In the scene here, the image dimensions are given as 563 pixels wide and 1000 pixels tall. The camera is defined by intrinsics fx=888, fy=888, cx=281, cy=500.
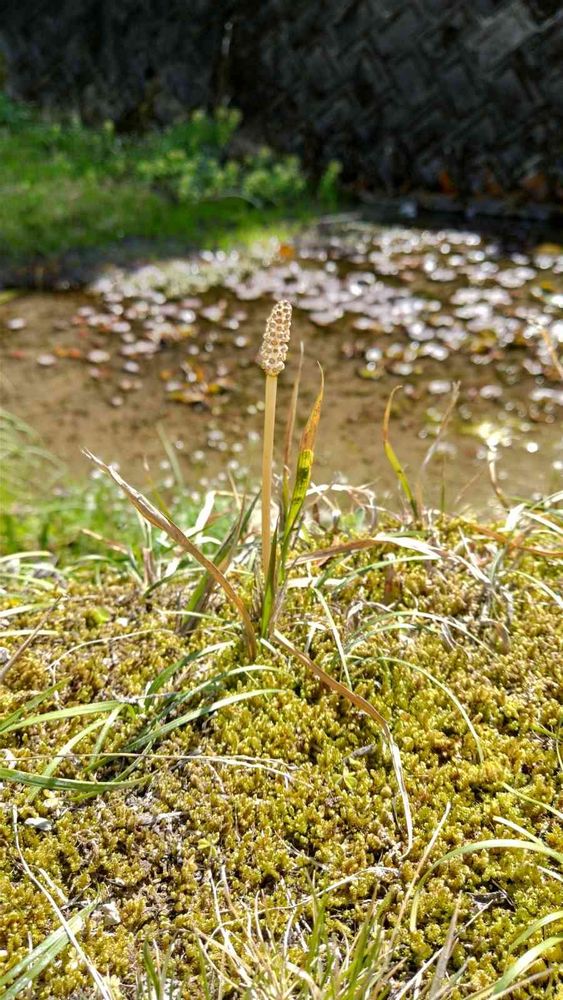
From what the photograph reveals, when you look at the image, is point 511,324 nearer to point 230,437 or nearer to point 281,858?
point 230,437

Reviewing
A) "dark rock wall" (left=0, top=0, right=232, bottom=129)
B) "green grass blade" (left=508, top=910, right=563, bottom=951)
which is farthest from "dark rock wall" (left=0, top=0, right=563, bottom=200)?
"green grass blade" (left=508, top=910, right=563, bottom=951)

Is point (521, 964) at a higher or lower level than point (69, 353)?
lower

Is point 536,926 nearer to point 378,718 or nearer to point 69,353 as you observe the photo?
point 378,718

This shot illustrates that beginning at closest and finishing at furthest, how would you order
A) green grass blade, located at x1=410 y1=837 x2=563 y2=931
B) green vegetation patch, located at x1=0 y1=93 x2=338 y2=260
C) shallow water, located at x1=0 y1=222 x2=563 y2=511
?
1. green grass blade, located at x1=410 y1=837 x2=563 y2=931
2. shallow water, located at x1=0 y1=222 x2=563 y2=511
3. green vegetation patch, located at x1=0 y1=93 x2=338 y2=260

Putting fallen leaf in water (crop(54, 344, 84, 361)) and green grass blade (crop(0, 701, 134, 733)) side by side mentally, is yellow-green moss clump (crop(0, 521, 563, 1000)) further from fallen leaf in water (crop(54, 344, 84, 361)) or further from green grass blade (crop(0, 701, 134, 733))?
fallen leaf in water (crop(54, 344, 84, 361))

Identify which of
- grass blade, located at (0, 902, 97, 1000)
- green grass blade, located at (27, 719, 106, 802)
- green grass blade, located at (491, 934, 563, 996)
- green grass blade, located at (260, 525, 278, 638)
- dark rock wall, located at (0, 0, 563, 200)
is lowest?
grass blade, located at (0, 902, 97, 1000)

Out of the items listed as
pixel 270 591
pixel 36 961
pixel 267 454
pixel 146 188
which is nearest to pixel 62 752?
pixel 36 961

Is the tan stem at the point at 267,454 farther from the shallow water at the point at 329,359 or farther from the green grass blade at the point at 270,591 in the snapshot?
the shallow water at the point at 329,359
